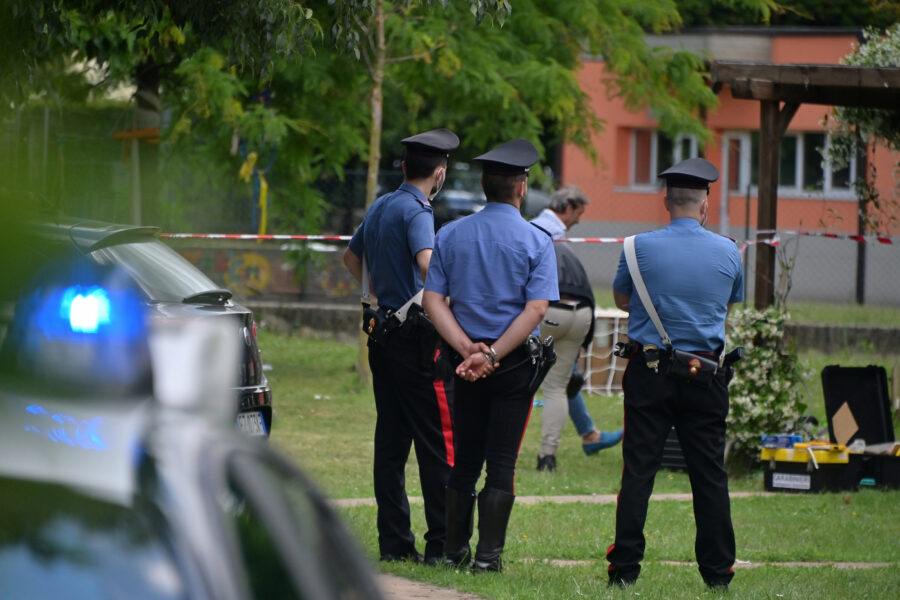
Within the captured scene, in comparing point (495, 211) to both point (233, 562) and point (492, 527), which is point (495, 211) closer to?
point (492, 527)

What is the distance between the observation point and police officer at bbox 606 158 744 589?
5168 millimetres

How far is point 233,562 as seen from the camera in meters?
1.33

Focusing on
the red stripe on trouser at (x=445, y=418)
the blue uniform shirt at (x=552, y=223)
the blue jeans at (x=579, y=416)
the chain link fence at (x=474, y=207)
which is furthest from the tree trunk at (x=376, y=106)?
the red stripe on trouser at (x=445, y=418)

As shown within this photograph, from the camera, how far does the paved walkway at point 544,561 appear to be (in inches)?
193

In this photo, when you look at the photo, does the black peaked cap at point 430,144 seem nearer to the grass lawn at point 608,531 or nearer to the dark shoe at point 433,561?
the grass lawn at point 608,531

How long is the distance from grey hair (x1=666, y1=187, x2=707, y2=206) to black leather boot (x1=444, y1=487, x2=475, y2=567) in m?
1.55

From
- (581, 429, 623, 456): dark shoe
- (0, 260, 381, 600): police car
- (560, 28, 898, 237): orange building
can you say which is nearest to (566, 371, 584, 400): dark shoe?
(581, 429, 623, 456): dark shoe

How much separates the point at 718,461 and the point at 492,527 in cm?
100

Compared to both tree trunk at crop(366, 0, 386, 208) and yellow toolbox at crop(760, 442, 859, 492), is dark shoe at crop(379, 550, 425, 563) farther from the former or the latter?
tree trunk at crop(366, 0, 386, 208)

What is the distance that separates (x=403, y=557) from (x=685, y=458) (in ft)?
4.44

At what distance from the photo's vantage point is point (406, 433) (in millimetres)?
5477

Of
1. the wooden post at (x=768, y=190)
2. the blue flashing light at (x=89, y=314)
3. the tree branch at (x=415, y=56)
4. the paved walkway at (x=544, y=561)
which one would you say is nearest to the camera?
the blue flashing light at (x=89, y=314)

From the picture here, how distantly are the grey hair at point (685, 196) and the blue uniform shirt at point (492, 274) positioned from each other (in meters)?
0.63

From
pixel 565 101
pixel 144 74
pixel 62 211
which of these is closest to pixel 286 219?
pixel 144 74
